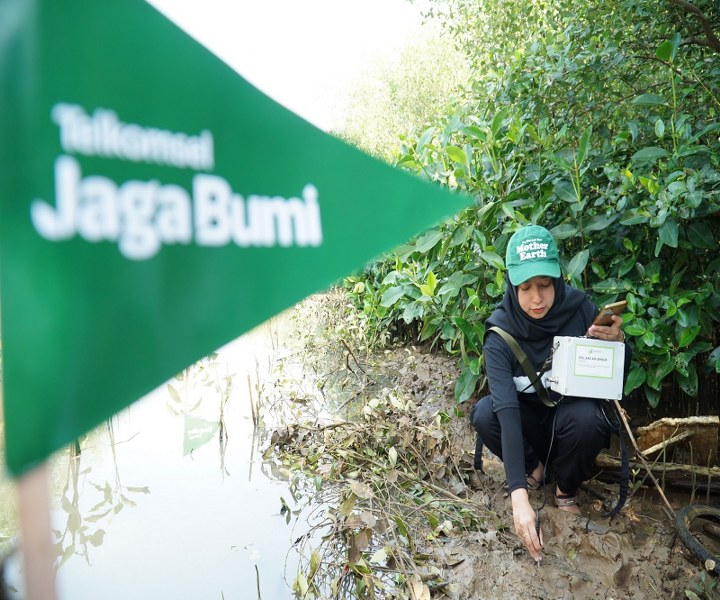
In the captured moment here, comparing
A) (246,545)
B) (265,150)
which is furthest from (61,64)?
(246,545)

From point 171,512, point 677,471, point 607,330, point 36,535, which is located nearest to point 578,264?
point 607,330

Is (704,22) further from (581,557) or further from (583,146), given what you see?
(581,557)

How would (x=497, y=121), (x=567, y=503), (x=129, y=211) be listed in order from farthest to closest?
(x=497, y=121), (x=567, y=503), (x=129, y=211)

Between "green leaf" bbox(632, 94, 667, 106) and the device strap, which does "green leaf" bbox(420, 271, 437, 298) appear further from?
"green leaf" bbox(632, 94, 667, 106)

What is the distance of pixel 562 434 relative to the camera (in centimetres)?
231

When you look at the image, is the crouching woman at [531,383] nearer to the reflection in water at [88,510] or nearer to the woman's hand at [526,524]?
the woman's hand at [526,524]

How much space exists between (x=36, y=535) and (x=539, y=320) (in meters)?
1.99

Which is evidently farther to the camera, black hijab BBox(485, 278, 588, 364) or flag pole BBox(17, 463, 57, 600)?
black hijab BBox(485, 278, 588, 364)

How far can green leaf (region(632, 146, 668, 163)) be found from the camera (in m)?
2.68

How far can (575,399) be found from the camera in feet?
7.57

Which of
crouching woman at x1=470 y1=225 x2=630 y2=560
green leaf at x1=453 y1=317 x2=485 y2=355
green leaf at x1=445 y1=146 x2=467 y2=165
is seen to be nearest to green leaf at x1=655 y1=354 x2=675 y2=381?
crouching woman at x1=470 y1=225 x2=630 y2=560

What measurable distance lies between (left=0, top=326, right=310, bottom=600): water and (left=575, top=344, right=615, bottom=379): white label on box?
1270 mm

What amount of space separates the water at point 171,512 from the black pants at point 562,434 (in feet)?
2.93

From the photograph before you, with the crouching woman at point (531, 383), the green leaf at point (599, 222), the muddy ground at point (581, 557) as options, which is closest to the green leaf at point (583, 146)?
the green leaf at point (599, 222)
